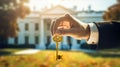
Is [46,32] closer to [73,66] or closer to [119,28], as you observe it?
[73,66]

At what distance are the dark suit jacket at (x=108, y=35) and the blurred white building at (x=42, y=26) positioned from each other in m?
41.4

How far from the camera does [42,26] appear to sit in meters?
46.3

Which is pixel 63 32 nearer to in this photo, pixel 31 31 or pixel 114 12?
pixel 114 12

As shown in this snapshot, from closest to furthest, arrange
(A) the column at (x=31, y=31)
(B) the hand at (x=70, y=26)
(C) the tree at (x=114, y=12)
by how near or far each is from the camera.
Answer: (B) the hand at (x=70, y=26)
(C) the tree at (x=114, y=12)
(A) the column at (x=31, y=31)

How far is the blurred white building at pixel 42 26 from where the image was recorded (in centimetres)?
4422

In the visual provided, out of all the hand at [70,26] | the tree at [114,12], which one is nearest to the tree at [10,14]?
the tree at [114,12]

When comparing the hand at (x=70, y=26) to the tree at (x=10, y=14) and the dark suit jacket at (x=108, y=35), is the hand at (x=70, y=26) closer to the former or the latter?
the dark suit jacket at (x=108, y=35)

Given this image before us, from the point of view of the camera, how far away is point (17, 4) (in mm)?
28953

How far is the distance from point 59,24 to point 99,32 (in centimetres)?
19

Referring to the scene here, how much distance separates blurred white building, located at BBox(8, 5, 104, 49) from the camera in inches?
1741

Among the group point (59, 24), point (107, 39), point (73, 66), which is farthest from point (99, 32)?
point (73, 66)

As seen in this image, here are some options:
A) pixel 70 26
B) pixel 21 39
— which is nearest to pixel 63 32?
pixel 70 26

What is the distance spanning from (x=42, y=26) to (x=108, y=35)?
45050 millimetres

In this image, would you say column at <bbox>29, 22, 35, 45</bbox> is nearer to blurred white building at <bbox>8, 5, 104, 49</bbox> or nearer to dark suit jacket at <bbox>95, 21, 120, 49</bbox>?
blurred white building at <bbox>8, 5, 104, 49</bbox>
